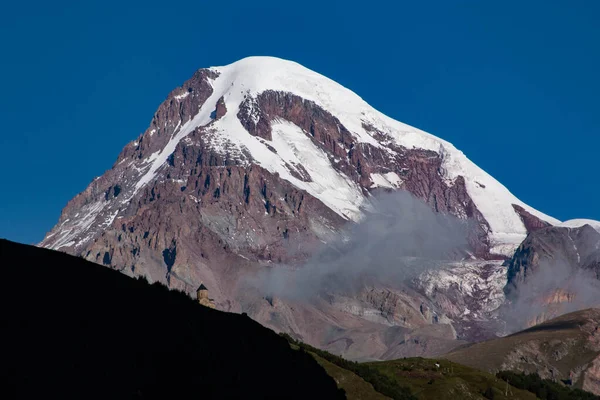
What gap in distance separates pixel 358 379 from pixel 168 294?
61.3 m

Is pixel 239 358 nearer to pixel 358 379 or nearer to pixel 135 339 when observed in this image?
pixel 135 339

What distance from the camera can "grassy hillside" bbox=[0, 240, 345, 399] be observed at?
274 feet

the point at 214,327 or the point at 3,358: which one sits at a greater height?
the point at 214,327

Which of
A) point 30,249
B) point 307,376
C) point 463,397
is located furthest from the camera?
point 463,397

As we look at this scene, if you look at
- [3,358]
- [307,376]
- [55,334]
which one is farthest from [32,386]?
[307,376]

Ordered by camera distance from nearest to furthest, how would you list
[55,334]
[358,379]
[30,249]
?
[55,334], [30,249], [358,379]

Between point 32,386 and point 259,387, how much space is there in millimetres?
38349

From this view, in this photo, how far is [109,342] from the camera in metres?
93.6

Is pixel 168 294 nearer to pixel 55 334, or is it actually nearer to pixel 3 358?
pixel 55 334

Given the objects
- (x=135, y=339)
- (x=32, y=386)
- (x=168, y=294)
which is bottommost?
(x=32, y=386)

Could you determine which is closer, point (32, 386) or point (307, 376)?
point (32, 386)

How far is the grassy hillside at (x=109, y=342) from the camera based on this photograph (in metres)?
83.6

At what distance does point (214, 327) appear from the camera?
396 feet

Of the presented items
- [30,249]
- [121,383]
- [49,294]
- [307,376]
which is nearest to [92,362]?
[121,383]
